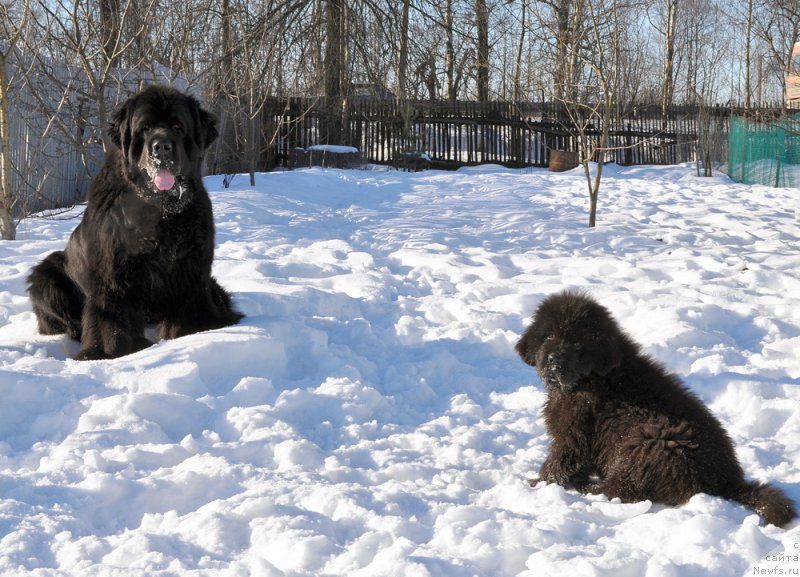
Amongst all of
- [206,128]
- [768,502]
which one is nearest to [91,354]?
[206,128]

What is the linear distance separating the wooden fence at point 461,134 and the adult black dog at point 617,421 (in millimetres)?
18739

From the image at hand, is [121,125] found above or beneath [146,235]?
above

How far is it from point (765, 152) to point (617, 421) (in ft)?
62.3

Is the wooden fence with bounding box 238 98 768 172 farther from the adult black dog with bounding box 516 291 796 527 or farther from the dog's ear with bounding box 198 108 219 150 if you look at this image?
the adult black dog with bounding box 516 291 796 527

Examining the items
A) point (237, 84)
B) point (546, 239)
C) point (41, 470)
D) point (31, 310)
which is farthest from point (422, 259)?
point (237, 84)

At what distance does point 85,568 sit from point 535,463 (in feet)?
6.84

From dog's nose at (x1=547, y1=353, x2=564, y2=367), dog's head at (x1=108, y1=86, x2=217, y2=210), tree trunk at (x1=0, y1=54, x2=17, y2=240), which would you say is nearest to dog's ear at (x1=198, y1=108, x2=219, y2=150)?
dog's head at (x1=108, y1=86, x2=217, y2=210)

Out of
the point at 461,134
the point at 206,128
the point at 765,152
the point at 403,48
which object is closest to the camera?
the point at 206,128

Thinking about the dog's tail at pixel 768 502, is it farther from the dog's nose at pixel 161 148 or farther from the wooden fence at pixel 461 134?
the wooden fence at pixel 461 134

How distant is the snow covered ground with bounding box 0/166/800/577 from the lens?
2.69 meters

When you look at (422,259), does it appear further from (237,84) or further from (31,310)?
(237,84)

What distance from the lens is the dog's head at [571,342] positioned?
347cm

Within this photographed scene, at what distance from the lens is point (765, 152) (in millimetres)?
19984

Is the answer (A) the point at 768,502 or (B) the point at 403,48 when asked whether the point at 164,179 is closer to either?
(A) the point at 768,502
